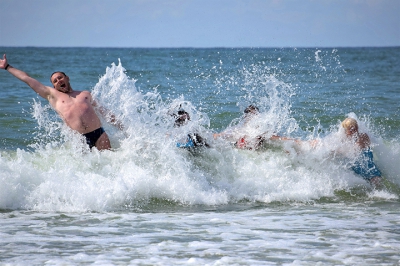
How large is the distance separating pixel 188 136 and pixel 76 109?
1.67 m

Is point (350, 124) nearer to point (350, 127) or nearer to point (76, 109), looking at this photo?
point (350, 127)

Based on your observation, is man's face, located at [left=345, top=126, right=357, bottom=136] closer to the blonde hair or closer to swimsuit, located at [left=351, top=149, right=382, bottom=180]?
the blonde hair

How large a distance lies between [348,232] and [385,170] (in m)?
3.28

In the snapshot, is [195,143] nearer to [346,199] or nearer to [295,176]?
[295,176]

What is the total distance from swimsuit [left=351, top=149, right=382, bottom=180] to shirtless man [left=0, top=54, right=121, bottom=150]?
3.63 metres

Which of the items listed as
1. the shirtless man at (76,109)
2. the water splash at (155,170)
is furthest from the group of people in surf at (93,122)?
the water splash at (155,170)

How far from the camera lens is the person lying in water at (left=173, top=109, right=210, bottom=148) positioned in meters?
8.16

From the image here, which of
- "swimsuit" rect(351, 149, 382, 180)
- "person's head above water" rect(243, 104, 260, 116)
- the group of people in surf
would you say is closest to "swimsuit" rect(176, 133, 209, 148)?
the group of people in surf

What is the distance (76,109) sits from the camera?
785cm

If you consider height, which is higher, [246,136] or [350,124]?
[350,124]

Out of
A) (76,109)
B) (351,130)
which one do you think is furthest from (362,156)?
(76,109)

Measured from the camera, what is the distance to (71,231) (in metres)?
5.66

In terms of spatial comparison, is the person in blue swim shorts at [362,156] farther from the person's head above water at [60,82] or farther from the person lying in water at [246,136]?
the person's head above water at [60,82]

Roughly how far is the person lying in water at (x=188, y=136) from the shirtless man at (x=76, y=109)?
1052mm
